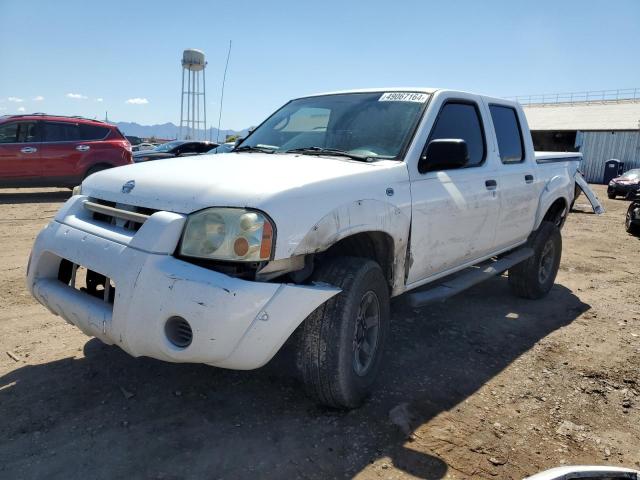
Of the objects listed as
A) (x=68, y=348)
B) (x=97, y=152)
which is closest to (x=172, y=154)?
(x=97, y=152)

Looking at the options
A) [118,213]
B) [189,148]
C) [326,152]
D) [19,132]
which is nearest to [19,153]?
[19,132]

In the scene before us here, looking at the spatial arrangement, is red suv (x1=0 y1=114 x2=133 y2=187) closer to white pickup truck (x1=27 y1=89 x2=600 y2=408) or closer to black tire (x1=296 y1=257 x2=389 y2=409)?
white pickup truck (x1=27 y1=89 x2=600 y2=408)

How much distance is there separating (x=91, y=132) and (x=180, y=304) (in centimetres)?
1118

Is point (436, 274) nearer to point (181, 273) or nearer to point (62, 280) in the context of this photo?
point (181, 273)

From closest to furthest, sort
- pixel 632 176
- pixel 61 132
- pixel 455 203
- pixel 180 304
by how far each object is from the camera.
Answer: pixel 180 304 < pixel 455 203 < pixel 61 132 < pixel 632 176

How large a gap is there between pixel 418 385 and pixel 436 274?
80 cm

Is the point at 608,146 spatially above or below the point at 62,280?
above

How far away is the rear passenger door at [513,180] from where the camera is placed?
171 inches

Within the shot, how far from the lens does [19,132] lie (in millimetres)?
11062

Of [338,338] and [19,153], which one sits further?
[19,153]

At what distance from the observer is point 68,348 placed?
3.60 meters

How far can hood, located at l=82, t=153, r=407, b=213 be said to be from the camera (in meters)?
2.45

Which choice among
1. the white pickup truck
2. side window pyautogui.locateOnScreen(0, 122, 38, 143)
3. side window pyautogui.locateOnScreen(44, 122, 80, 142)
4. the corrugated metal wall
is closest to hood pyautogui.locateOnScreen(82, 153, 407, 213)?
the white pickup truck

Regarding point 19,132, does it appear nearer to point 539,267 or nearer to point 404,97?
point 404,97
